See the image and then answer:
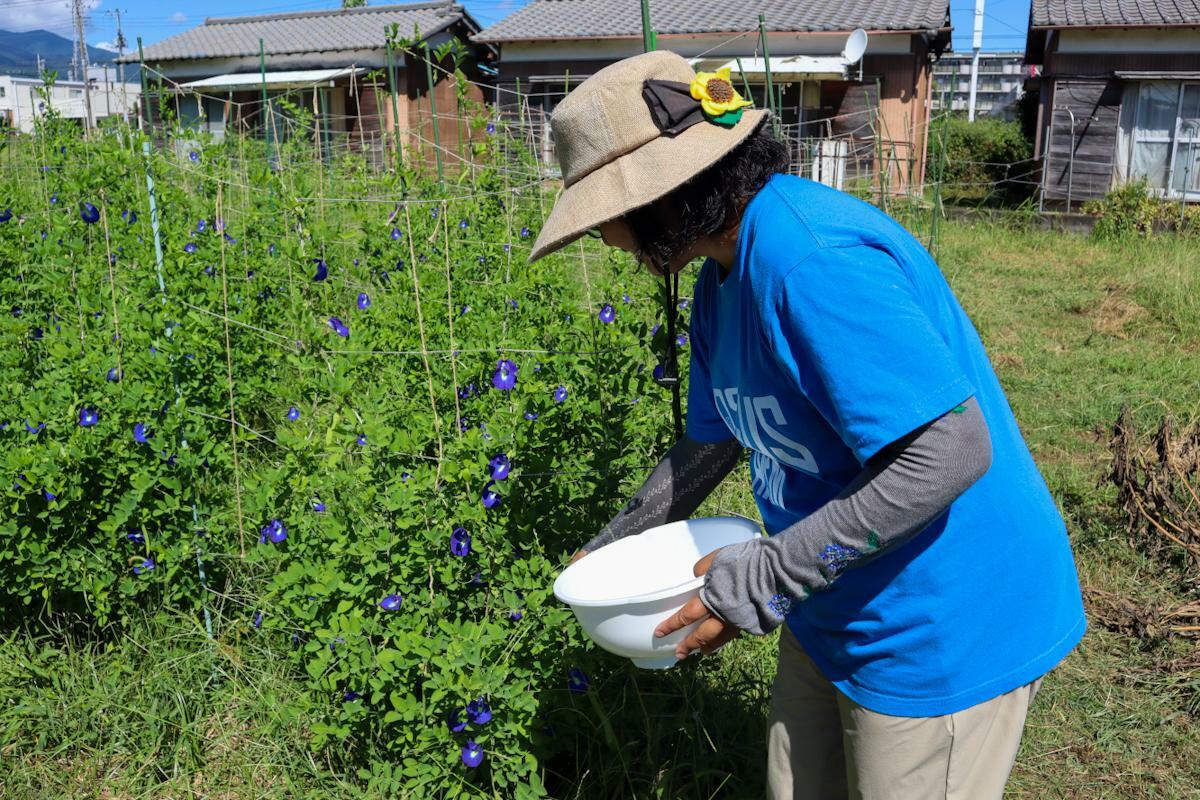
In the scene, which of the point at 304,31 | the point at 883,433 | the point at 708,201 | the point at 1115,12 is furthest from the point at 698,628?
the point at 304,31

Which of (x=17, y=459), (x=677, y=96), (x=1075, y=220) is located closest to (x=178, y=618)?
(x=17, y=459)

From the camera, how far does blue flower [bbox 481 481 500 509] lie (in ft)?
6.44

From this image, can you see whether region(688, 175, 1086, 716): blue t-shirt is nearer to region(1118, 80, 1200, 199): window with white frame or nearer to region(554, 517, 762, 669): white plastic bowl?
region(554, 517, 762, 669): white plastic bowl

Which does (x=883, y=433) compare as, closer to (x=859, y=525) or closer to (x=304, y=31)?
(x=859, y=525)

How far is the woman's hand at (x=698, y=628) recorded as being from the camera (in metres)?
1.24

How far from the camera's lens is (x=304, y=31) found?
22.9 m

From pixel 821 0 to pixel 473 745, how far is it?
17782 millimetres

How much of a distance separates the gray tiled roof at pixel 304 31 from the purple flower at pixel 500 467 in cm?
1935

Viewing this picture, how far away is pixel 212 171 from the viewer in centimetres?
495

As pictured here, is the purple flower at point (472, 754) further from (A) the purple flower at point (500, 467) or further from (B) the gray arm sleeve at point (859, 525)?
(B) the gray arm sleeve at point (859, 525)

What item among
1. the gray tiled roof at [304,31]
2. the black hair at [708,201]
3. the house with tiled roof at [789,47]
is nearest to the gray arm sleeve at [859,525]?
the black hair at [708,201]

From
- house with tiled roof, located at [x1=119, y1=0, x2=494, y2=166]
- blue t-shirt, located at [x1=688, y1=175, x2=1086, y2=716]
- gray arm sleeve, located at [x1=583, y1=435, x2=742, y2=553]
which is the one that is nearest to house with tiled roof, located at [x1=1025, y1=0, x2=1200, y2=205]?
house with tiled roof, located at [x1=119, y1=0, x2=494, y2=166]

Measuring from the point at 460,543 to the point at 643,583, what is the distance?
1.50 ft

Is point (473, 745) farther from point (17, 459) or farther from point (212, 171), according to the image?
point (212, 171)
